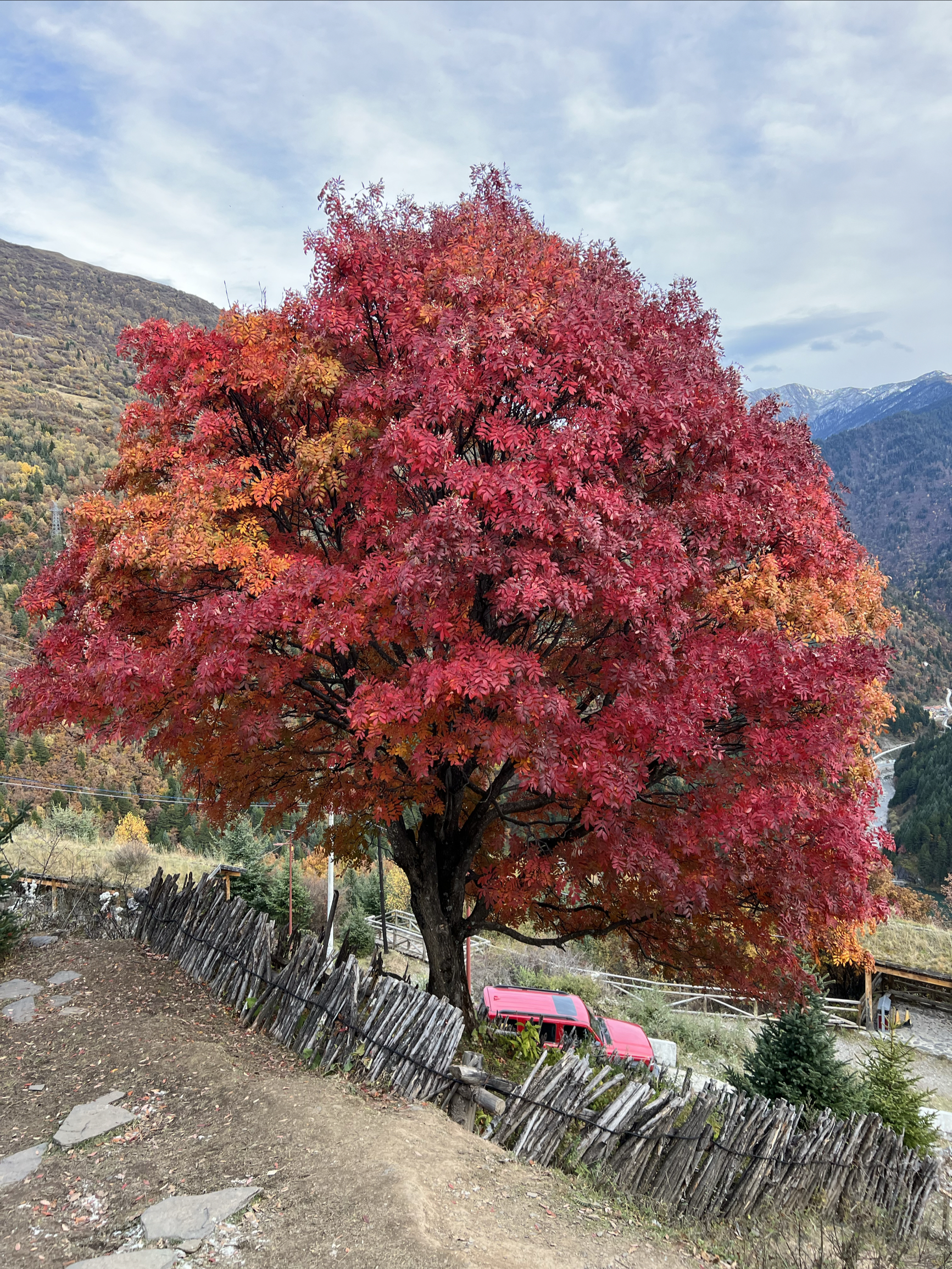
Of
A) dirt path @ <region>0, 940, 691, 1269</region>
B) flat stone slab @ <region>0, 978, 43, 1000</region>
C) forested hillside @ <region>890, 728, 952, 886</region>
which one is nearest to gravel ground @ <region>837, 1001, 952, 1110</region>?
dirt path @ <region>0, 940, 691, 1269</region>

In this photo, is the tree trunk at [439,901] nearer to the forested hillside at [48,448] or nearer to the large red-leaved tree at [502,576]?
the large red-leaved tree at [502,576]

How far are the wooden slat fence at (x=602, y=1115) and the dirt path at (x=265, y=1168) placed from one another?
A: 0.89ft

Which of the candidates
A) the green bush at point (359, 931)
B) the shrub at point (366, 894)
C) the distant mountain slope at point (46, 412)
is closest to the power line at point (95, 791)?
the distant mountain slope at point (46, 412)

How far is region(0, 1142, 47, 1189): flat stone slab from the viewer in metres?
4.71

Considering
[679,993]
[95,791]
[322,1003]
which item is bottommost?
[95,791]

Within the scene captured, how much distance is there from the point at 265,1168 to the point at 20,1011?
4087 millimetres

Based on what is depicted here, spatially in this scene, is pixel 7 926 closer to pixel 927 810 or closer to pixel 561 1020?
pixel 561 1020

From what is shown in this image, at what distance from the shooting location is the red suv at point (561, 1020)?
12.4 metres

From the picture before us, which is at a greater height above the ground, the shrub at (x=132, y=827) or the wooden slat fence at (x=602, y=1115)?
the wooden slat fence at (x=602, y=1115)

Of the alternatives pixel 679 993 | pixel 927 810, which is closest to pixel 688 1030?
pixel 679 993

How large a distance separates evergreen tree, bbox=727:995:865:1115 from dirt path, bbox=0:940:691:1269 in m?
5.29

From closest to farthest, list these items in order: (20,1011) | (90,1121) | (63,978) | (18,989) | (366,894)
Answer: (90,1121)
(20,1011)
(18,989)
(63,978)
(366,894)

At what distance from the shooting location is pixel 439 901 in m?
8.38

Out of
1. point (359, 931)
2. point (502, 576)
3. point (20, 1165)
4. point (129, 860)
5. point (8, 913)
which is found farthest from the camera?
point (359, 931)
